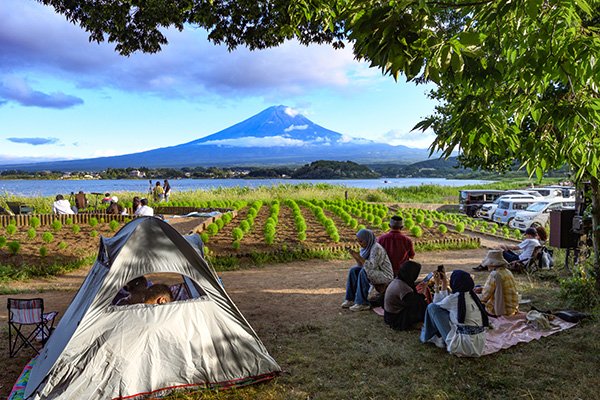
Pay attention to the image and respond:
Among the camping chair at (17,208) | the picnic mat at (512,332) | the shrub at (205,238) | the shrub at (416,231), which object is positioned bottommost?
the picnic mat at (512,332)

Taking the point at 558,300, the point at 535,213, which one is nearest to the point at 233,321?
the point at 558,300

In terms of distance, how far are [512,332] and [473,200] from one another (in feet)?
73.9

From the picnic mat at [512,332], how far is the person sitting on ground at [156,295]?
3.68 m

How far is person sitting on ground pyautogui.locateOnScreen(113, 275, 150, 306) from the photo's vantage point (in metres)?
5.30

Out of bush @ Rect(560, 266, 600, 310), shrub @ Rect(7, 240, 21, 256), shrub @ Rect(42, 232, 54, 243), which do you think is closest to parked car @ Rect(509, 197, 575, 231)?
bush @ Rect(560, 266, 600, 310)

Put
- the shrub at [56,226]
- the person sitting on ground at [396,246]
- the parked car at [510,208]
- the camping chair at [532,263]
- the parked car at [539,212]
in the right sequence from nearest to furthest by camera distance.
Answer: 1. the person sitting on ground at [396,246]
2. the camping chair at [532,263]
3. the shrub at [56,226]
4. the parked car at [539,212]
5. the parked car at [510,208]

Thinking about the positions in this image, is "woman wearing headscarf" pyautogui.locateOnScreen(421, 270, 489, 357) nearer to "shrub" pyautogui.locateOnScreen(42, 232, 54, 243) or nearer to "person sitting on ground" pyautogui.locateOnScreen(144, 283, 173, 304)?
"person sitting on ground" pyautogui.locateOnScreen(144, 283, 173, 304)

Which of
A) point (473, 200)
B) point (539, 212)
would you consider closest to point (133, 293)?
point (539, 212)

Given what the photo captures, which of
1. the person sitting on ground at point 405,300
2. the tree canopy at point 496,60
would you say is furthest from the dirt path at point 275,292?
the tree canopy at point 496,60

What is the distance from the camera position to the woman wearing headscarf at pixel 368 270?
276 inches

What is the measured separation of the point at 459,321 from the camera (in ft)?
17.2

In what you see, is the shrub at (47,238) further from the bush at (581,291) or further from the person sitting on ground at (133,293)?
the bush at (581,291)

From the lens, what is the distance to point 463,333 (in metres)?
5.14

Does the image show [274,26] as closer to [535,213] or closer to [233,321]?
[233,321]
